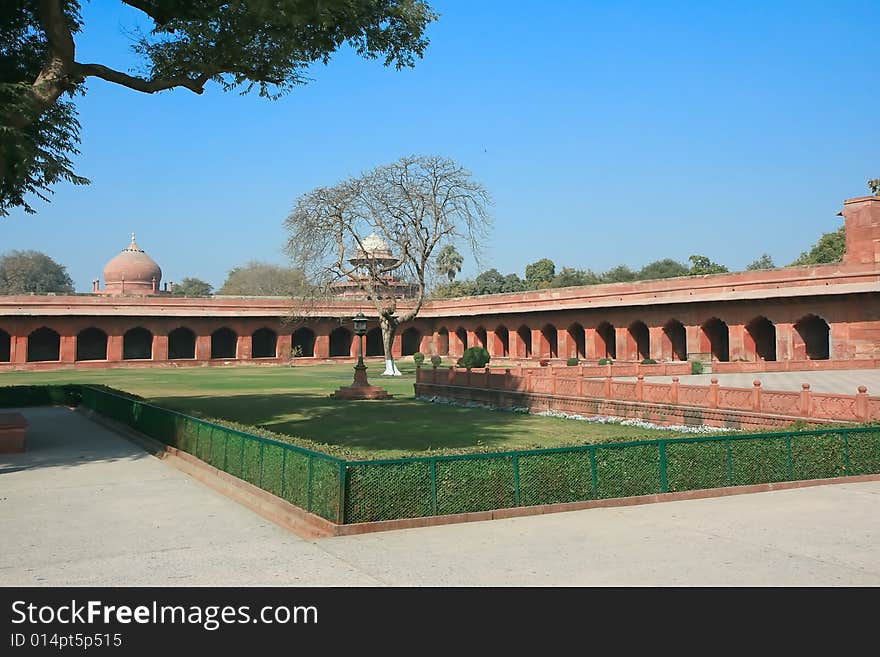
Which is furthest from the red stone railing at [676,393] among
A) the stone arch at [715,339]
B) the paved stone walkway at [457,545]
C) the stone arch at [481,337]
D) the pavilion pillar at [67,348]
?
the pavilion pillar at [67,348]

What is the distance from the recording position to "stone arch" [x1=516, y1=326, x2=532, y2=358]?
44.4 m

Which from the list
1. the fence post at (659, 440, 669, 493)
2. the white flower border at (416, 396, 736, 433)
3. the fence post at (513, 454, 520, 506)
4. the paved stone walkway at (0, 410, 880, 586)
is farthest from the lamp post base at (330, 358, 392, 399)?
the fence post at (513, 454, 520, 506)

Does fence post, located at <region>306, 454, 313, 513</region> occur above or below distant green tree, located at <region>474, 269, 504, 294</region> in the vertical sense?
below

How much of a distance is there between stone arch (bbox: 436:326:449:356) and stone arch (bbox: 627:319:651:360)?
1534 cm

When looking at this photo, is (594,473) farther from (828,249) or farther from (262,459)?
(828,249)

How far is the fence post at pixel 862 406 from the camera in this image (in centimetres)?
1208

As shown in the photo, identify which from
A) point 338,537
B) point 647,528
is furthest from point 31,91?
point 647,528

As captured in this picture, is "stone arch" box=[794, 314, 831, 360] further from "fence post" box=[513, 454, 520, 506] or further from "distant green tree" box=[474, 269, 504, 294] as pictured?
"distant green tree" box=[474, 269, 504, 294]

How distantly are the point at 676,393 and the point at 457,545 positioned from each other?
10498 millimetres

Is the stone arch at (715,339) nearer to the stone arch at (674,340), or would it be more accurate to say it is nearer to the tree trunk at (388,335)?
the stone arch at (674,340)

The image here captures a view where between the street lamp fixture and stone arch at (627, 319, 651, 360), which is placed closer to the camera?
the street lamp fixture

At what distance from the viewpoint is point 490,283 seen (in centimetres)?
8081

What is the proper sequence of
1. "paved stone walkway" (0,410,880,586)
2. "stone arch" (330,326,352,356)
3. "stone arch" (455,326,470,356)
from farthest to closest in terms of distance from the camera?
"stone arch" (330,326,352,356), "stone arch" (455,326,470,356), "paved stone walkway" (0,410,880,586)

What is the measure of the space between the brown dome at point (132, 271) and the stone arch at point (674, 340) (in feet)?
133
